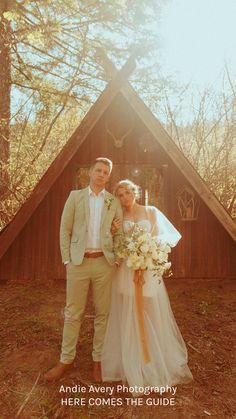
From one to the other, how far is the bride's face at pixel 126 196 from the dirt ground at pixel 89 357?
1883 millimetres

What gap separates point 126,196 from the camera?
3.95m

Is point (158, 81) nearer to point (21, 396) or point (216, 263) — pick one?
point (216, 263)

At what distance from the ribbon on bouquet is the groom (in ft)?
0.91

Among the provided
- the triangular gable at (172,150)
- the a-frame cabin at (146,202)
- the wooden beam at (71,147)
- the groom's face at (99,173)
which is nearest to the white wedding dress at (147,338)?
the groom's face at (99,173)

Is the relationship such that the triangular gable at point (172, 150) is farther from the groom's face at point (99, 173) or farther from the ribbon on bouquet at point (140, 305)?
the ribbon on bouquet at point (140, 305)

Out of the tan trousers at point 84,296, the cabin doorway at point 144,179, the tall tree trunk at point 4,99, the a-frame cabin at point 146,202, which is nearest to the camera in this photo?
the tan trousers at point 84,296

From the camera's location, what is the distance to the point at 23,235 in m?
Answer: 6.57

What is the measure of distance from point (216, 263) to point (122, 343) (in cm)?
347

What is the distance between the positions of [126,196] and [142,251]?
2.23ft

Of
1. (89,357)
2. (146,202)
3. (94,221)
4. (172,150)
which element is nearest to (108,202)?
(94,221)

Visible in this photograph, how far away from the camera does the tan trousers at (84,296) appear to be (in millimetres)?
3686

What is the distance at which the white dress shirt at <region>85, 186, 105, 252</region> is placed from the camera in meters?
3.73

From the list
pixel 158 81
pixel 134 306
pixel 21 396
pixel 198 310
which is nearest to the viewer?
pixel 21 396

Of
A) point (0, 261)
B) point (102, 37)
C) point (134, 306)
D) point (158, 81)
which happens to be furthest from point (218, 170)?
point (134, 306)
